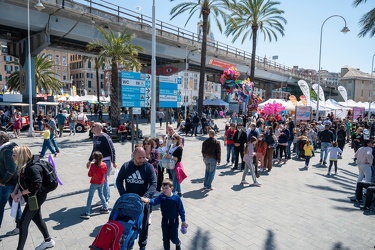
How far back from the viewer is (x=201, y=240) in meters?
4.94

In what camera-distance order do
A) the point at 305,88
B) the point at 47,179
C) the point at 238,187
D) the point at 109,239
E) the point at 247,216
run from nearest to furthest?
the point at 109,239 → the point at 47,179 → the point at 247,216 → the point at 238,187 → the point at 305,88

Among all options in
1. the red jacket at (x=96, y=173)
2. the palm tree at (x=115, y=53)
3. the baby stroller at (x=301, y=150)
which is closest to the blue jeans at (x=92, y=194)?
the red jacket at (x=96, y=173)

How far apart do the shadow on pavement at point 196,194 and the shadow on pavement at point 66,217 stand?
2726 millimetres

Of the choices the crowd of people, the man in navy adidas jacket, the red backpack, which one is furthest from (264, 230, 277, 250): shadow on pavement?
the crowd of people

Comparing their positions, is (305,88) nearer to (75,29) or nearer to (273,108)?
(273,108)

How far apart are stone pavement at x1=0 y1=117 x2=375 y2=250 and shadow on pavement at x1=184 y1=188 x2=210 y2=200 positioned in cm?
3

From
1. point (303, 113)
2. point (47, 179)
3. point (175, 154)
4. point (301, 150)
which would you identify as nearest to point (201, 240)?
point (175, 154)

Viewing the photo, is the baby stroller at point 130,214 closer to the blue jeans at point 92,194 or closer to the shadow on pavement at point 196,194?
the blue jeans at point 92,194

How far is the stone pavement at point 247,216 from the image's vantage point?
4.89 m

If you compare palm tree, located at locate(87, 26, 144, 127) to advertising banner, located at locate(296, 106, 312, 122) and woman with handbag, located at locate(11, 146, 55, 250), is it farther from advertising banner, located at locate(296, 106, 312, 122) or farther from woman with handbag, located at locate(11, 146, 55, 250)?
woman with handbag, located at locate(11, 146, 55, 250)

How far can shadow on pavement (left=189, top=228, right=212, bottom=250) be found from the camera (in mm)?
4689

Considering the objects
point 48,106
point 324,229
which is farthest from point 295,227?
point 48,106

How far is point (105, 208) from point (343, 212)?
5.71 metres

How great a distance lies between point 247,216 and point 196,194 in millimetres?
1824
